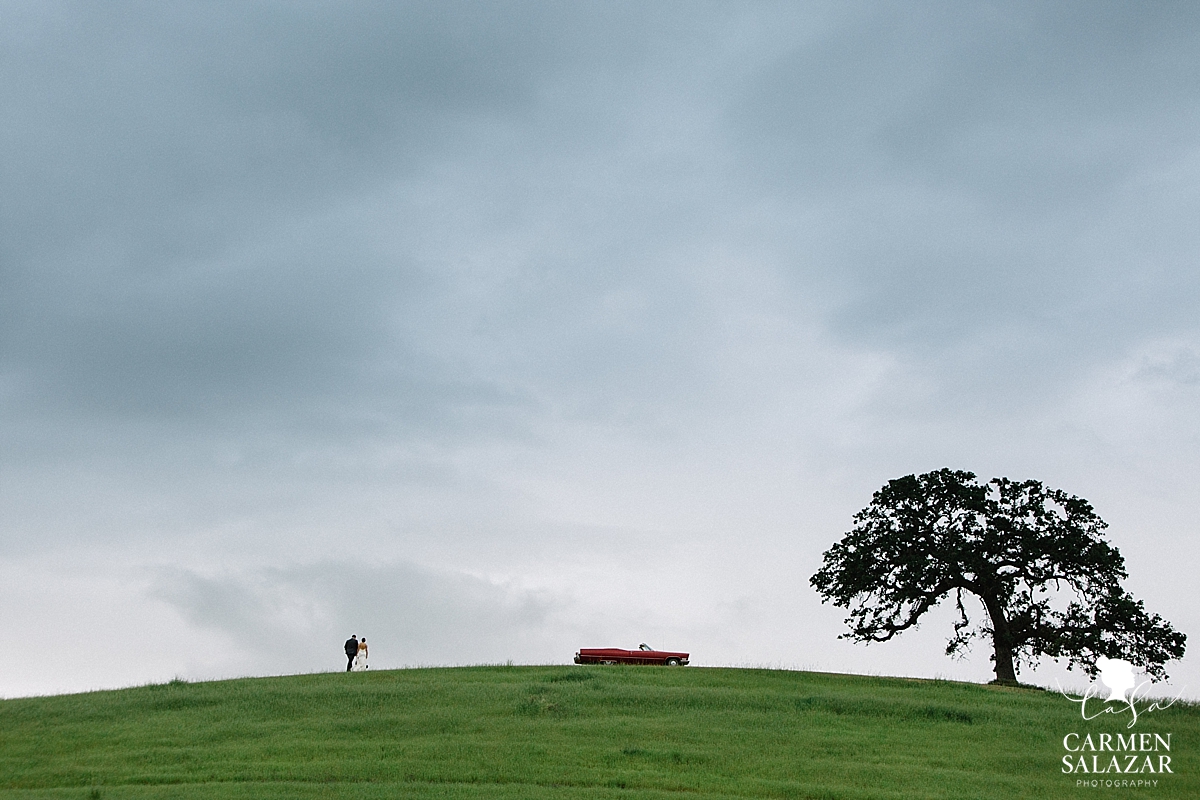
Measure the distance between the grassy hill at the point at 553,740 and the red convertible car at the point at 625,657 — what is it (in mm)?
7746

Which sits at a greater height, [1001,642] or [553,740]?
[1001,642]

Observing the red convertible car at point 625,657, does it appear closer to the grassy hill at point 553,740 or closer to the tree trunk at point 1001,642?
the grassy hill at point 553,740

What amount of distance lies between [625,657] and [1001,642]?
18.0 meters

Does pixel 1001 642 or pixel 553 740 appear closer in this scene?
pixel 553 740

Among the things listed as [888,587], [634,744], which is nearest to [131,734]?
[634,744]

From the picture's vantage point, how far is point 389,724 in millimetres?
29844

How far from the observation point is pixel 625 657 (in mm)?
47844

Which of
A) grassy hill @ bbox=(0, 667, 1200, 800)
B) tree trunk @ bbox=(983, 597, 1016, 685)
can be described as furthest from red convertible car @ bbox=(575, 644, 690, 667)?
tree trunk @ bbox=(983, 597, 1016, 685)

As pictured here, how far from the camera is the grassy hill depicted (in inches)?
925

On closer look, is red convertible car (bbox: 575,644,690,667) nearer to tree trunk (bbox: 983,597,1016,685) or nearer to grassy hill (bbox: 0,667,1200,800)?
grassy hill (bbox: 0,667,1200,800)

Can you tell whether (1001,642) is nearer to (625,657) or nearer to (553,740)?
(625,657)

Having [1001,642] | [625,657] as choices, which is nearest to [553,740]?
[625,657]

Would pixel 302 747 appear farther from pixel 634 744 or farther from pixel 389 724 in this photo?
pixel 634 744

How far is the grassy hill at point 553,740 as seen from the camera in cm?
2348
